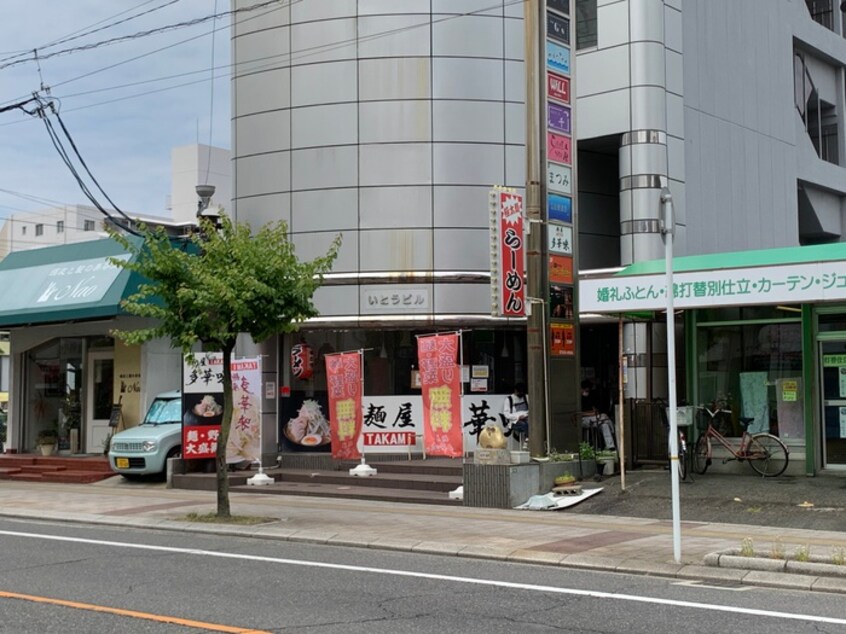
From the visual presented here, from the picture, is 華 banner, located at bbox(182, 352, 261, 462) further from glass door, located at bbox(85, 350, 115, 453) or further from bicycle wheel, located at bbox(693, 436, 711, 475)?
bicycle wheel, located at bbox(693, 436, 711, 475)

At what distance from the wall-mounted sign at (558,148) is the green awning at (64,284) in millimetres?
10654

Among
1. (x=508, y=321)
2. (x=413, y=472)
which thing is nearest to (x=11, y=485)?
(x=413, y=472)

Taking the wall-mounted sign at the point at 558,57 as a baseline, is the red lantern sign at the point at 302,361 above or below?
below

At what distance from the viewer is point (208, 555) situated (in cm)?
1262

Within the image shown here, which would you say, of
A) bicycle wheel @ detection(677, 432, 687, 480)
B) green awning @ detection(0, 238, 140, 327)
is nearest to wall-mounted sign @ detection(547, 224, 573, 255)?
bicycle wheel @ detection(677, 432, 687, 480)

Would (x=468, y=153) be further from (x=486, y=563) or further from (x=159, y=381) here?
(x=486, y=563)

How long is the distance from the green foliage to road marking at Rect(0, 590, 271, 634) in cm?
624

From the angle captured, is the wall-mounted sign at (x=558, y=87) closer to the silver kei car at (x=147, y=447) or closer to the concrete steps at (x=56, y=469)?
the silver kei car at (x=147, y=447)

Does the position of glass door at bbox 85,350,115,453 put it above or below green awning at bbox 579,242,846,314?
below

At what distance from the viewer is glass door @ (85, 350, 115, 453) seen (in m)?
26.5

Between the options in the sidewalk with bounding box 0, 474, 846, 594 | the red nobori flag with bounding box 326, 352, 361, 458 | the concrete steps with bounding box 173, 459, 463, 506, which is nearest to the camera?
the sidewalk with bounding box 0, 474, 846, 594

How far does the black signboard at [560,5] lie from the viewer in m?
18.3

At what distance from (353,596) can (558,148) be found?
1060 centimetres

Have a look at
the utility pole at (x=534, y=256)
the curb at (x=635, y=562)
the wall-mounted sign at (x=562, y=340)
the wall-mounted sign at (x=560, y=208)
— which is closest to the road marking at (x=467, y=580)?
the curb at (x=635, y=562)
